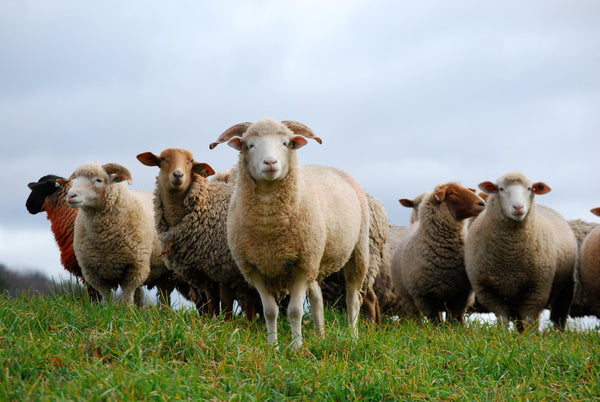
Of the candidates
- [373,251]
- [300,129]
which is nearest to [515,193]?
[373,251]

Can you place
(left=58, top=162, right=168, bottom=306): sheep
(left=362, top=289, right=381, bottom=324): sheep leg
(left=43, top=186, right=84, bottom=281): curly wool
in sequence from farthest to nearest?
(left=43, top=186, right=84, bottom=281): curly wool → (left=362, top=289, right=381, bottom=324): sheep leg → (left=58, top=162, right=168, bottom=306): sheep

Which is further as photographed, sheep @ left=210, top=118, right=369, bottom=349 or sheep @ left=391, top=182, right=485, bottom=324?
sheep @ left=391, top=182, right=485, bottom=324

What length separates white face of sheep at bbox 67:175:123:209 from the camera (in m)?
7.17

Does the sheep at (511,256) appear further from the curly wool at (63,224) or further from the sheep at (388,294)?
the curly wool at (63,224)

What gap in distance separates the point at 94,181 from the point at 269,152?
3.12m

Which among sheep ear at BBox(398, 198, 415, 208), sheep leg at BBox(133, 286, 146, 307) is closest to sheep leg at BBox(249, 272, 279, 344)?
sheep leg at BBox(133, 286, 146, 307)

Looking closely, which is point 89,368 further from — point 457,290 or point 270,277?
point 457,290

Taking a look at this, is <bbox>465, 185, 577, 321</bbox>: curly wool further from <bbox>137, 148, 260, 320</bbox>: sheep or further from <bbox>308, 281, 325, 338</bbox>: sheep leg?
<bbox>137, 148, 260, 320</bbox>: sheep

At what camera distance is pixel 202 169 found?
7277 millimetres

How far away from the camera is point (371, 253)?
7.55 metres

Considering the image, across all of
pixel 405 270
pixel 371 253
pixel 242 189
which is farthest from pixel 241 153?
pixel 405 270

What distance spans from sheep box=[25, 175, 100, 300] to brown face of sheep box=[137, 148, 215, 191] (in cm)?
237

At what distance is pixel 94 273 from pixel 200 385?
4.04 m

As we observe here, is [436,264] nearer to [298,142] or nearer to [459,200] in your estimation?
[459,200]
